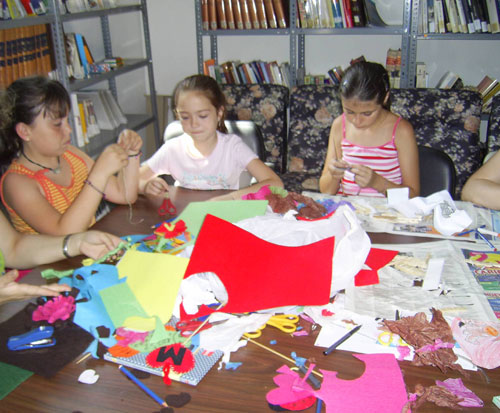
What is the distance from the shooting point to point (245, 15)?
3416mm

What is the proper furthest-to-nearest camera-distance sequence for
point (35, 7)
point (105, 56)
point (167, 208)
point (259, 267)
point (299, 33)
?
point (105, 56) → point (299, 33) → point (35, 7) → point (167, 208) → point (259, 267)

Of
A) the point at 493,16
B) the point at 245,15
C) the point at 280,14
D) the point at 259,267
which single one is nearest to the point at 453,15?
the point at 493,16

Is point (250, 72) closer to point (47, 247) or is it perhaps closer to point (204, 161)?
point (204, 161)

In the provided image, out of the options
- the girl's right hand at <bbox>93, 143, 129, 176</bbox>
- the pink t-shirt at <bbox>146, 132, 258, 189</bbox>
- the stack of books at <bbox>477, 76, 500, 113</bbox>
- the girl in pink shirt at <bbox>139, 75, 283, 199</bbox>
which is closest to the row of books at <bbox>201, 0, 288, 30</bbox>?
the stack of books at <bbox>477, 76, 500, 113</bbox>

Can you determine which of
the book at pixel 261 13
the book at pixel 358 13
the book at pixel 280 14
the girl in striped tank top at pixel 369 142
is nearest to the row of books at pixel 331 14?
the book at pixel 358 13

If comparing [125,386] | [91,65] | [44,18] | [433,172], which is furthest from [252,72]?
[125,386]

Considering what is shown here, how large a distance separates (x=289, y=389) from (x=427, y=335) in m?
0.27

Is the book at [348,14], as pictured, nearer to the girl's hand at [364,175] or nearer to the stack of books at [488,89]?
the stack of books at [488,89]

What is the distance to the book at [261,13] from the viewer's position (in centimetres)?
333

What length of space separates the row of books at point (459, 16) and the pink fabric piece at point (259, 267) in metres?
2.66

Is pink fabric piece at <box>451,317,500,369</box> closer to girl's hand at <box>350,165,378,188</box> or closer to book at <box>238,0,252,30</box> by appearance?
girl's hand at <box>350,165,378,188</box>

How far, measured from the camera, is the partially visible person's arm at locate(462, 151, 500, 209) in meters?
1.42

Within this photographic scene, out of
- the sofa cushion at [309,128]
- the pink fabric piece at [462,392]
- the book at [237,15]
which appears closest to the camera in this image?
the pink fabric piece at [462,392]

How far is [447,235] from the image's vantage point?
→ 1.23m
